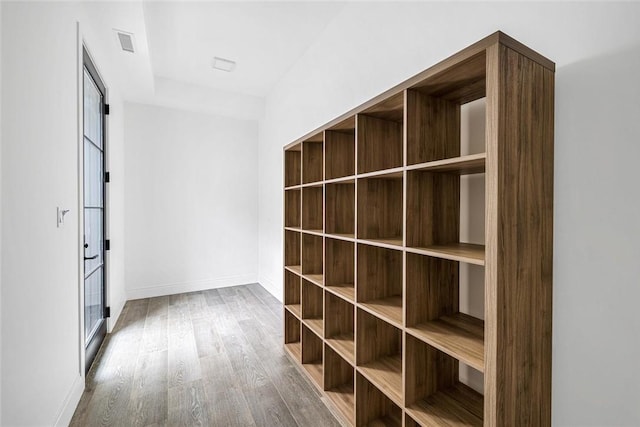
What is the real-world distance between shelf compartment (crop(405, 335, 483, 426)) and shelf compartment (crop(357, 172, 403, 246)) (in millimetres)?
581

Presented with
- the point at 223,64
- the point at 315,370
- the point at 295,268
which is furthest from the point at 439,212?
the point at 223,64

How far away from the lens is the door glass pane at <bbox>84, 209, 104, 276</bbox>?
95.4 inches

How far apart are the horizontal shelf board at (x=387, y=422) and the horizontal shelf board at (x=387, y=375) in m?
0.33

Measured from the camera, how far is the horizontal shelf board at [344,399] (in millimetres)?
1703

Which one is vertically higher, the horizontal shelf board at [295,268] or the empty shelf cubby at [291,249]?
the empty shelf cubby at [291,249]

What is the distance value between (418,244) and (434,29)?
1161 millimetres

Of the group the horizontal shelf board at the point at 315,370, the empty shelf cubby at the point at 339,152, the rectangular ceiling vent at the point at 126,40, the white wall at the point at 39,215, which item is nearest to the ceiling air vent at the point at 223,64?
the rectangular ceiling vent at the point at 126,40

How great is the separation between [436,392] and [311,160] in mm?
1679

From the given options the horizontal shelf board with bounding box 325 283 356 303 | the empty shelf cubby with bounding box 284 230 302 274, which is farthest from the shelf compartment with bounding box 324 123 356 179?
the empty shelf cubby with bounding box 284 230 302 274

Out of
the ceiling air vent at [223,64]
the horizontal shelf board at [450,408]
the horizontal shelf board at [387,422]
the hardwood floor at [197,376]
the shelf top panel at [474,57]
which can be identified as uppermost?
the ceiling air vent at [223,64]

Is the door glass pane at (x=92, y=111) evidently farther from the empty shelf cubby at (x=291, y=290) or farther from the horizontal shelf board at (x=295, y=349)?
the horizontal shelf board at (x=295, y=349)

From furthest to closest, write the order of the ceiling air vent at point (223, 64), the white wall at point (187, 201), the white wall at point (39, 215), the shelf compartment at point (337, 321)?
the white wall at point (187, 201) → the ceiling air vent at point (223, 64) → the shelf compartment at point (337, 321) → the white wall at point (39, 215)

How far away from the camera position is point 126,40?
98.1 inches

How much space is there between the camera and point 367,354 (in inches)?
65.5
